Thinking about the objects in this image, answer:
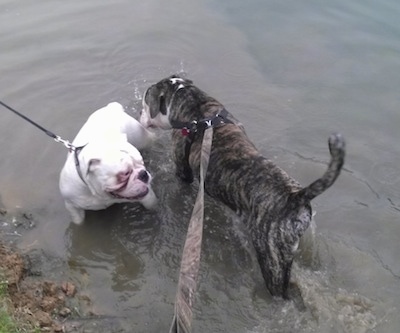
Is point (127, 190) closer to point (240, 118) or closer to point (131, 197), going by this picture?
point (131, 197)

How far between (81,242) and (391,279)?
121 inches

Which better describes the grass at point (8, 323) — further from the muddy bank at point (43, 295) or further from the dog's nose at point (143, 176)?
the dog's nose at point (143, 176)

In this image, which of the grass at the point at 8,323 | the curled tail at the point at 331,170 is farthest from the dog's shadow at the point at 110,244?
the curled tail at the point at 331,170

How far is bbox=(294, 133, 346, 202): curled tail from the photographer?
3.30m

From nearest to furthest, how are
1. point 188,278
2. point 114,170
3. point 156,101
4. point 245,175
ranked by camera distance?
point 188,278, point 245,175, point 114,170, point 156,101

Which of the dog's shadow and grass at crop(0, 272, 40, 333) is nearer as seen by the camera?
grass at crop(0, 272, 40, 333)

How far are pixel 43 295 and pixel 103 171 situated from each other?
1229 millimetres

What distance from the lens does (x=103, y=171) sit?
470cm

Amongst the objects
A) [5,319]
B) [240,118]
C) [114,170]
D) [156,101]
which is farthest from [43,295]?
[240,118]

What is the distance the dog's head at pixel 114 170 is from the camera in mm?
4691

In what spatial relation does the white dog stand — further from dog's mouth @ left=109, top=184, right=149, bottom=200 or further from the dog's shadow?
the dog's shadow

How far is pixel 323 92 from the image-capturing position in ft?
24.6

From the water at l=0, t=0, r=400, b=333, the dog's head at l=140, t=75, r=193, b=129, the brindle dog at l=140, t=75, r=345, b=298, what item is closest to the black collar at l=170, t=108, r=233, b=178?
the brindle dog at l=140, t=75, r=345, b=298

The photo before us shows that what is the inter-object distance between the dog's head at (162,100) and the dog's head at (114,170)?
2.67 feet
